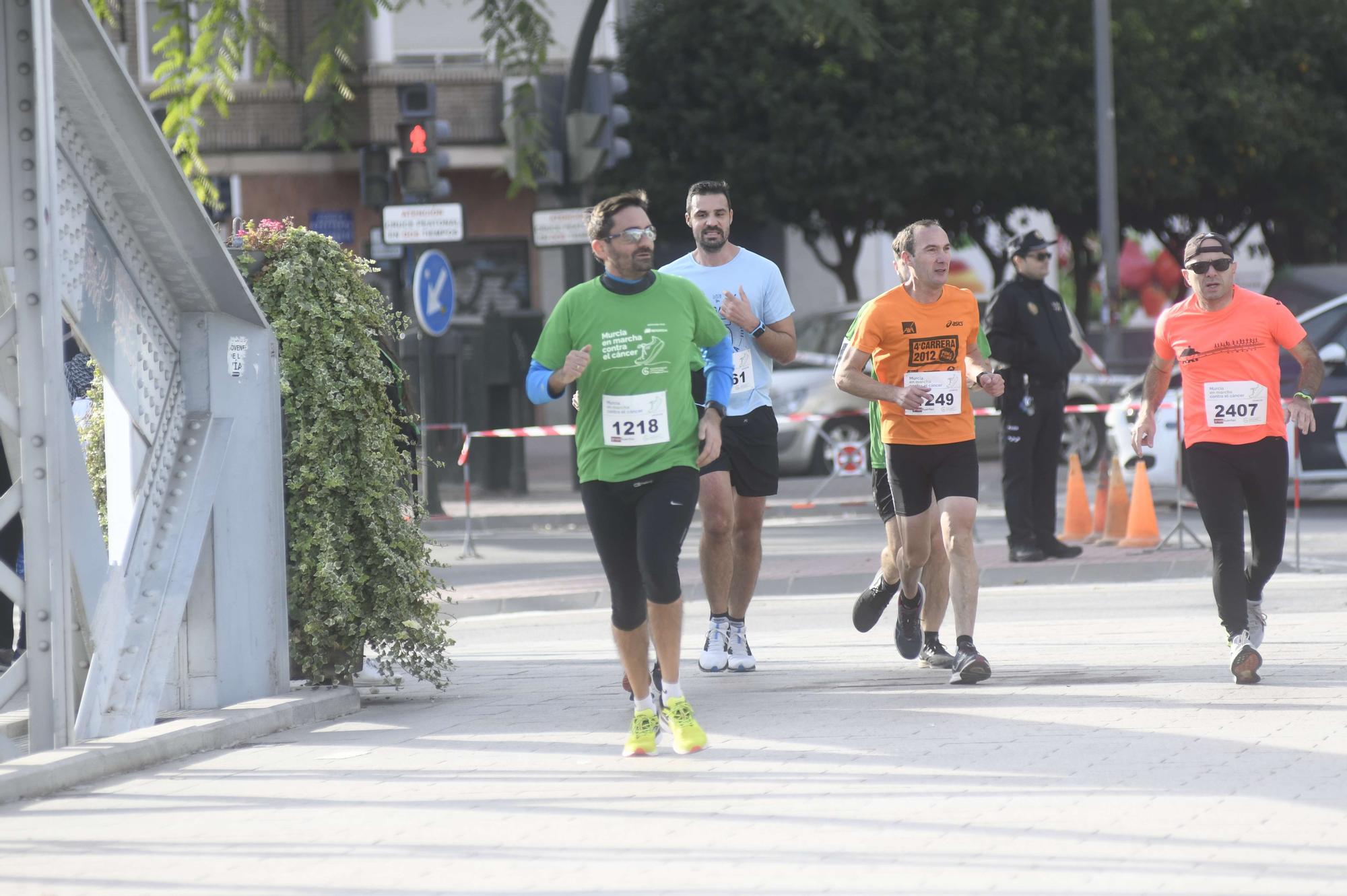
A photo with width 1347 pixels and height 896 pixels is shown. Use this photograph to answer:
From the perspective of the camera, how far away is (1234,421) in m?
7.64

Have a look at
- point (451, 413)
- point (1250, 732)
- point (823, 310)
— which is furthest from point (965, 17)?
point (1250, 732)

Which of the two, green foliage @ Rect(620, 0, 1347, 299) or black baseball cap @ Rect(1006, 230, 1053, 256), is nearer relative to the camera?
black baseball cap @ Rect(1006, 230, 1053, 256)

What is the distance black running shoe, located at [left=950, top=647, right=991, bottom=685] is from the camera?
760 cm

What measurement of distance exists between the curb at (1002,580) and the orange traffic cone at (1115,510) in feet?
3.49

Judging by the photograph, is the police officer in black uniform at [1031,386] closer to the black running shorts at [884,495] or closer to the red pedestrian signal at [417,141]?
the black running shorts at [884,495]

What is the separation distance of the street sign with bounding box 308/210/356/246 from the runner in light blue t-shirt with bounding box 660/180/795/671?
21150 mm

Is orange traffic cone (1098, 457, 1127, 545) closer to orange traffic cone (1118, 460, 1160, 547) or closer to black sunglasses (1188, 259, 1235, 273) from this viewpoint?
orange traffic cone (1118, 460, 1160, 547)

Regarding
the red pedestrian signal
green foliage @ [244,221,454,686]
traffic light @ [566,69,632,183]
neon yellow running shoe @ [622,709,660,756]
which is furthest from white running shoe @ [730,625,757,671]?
the red pedestrian signal

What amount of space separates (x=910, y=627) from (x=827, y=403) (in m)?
11.2

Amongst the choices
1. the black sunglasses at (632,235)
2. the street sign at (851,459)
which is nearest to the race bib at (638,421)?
the black sunglasses at (632,235)

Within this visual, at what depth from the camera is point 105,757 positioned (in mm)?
6266

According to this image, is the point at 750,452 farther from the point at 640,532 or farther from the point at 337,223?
the point at 337,223

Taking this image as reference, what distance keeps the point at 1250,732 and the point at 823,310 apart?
590 inches

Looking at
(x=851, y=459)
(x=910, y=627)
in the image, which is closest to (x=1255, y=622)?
(x=910, y=627)
